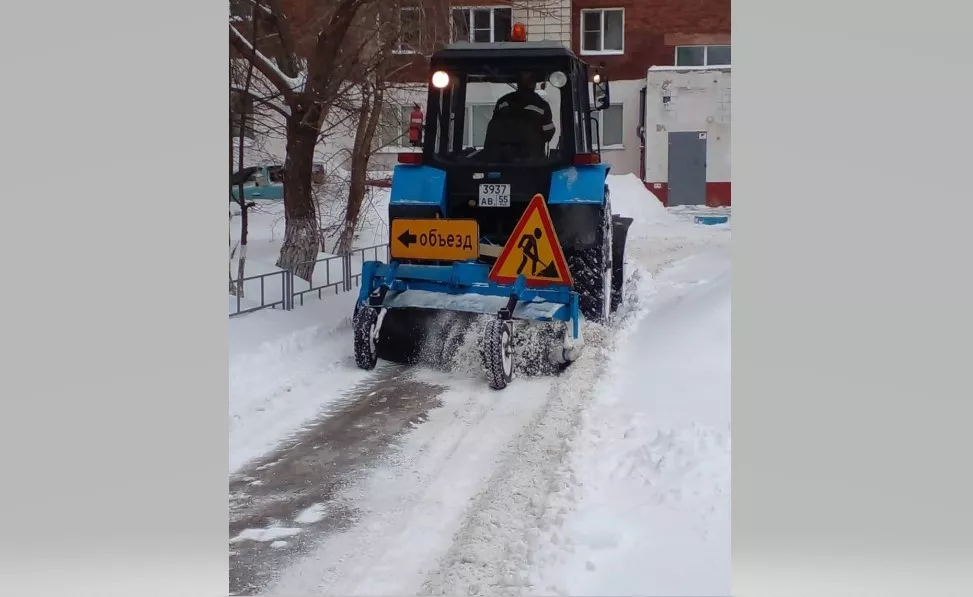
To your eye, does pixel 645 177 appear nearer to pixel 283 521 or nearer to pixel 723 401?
pixel 723 401

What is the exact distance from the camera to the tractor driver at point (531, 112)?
632 centimetres

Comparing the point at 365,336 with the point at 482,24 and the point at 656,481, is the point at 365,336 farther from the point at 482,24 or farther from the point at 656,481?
the point at 482,24

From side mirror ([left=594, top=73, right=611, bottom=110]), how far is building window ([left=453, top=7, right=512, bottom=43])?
594mm

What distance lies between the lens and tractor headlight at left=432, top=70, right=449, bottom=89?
20.9 ft

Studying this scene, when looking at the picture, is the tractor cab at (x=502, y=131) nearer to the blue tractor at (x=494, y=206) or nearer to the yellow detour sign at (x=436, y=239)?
the blue tractor at (x=494, y=206)

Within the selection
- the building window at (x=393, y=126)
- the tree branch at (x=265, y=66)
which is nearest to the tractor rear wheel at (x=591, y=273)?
the building window at (x=393, y=126)

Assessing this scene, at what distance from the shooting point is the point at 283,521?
14.6 ft

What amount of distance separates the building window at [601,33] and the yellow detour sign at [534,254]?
115cm

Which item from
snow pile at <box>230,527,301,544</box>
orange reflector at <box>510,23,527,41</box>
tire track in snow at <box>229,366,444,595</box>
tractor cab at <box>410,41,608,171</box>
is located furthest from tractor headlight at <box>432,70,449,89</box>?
snow pile at <box>230,527,301,544</box>

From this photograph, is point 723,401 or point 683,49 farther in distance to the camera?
point 683,49

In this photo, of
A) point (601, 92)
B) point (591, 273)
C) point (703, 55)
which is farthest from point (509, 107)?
point (703, 55)

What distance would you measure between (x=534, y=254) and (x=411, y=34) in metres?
2.32
